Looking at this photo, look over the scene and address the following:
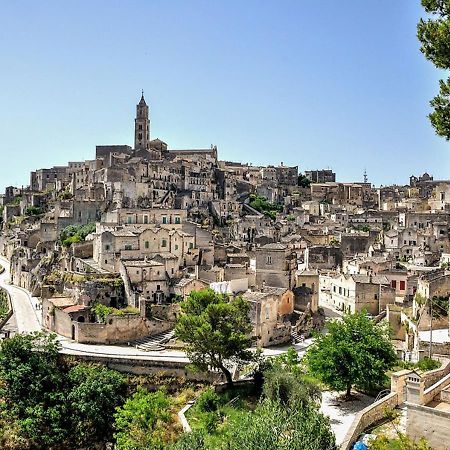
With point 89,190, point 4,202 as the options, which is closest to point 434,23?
point 89,190

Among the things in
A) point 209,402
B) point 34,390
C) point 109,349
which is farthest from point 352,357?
point 34,390

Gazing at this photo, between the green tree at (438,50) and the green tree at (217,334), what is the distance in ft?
61.2

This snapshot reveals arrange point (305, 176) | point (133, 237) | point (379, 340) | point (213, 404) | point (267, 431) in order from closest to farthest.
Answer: point (267, 431) → point (379, 340) → point (213, 404) → point (133, 237) → point (305, 176)

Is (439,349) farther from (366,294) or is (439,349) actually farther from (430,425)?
(430,425)

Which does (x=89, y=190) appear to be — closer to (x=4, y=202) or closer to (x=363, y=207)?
(x=4, y=202)

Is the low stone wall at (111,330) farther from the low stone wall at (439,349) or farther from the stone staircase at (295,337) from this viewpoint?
the low stone wall at (439,349)

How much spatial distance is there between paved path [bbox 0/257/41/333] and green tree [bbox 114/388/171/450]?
14.7 m

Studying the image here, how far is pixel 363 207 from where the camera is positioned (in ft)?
307

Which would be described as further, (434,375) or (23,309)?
(23,309)

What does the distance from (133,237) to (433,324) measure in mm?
24596

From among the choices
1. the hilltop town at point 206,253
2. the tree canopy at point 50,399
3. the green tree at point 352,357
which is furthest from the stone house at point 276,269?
the green tree at point 352,357

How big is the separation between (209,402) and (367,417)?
12517 mm

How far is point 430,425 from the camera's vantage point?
1537 centimetres

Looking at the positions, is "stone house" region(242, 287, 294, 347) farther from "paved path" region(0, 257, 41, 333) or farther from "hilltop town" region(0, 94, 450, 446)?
"paved path" region(0, 257, 41, 333)
